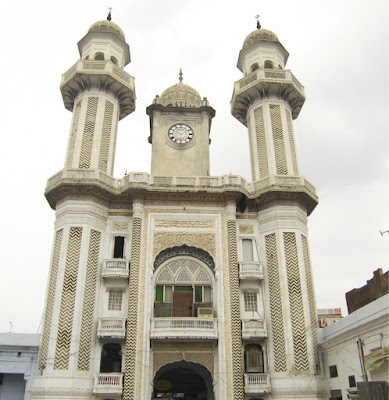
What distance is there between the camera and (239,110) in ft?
91.4

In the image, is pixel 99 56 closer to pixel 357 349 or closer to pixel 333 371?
pixel 357 349

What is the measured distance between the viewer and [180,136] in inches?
1086

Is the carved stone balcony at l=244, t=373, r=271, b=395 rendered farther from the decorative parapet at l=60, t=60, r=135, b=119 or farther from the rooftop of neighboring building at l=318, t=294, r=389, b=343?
the decorative parapet at l=60, t=60, r=135, b=119

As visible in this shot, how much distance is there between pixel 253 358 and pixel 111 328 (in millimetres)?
6669

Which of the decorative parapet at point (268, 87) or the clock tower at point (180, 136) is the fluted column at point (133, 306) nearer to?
the clock tower at point (180, 136)

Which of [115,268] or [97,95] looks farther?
[97,95]

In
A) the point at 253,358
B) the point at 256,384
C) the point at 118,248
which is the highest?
the point at 118,248

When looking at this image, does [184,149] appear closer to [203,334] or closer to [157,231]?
[157,231]

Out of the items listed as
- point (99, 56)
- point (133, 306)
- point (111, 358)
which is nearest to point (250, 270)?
point (133, 306)

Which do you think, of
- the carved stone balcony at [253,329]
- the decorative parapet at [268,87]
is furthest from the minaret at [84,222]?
the decorative parapet at [268,87]

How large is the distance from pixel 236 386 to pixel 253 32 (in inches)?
861

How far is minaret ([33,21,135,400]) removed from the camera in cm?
1894

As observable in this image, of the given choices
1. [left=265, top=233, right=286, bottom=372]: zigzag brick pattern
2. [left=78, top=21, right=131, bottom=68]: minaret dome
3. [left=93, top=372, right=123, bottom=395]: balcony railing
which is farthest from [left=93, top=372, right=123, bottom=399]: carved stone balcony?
[left=78, top=21, right=131, bottom=68]: minaret dome

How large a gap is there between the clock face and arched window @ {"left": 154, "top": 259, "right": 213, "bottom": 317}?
338 inches
